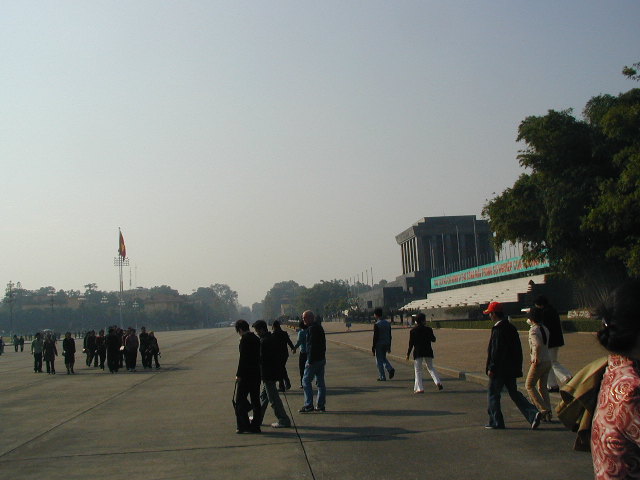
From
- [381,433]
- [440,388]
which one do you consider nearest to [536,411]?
[381,433]

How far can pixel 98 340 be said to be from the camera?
29.4 metres

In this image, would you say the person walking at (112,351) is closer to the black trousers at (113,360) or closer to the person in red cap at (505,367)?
the black trousers at (113,360)

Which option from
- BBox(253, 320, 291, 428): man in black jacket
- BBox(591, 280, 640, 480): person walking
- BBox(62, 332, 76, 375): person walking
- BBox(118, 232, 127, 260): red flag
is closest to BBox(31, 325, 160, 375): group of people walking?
BBox(62, 332, 76, 375): person walking

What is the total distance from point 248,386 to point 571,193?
89.7 feet

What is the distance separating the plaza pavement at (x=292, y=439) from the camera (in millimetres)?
8102

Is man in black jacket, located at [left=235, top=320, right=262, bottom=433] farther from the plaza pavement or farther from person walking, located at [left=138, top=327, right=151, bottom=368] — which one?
person walking, located at [left=138, top=327, right=151, bottom=368]

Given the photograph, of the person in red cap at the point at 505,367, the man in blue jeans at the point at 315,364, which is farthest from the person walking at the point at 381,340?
the person in red cap at the point at 505,367

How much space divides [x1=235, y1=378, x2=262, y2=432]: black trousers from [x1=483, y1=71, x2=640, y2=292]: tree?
Result: 23.0m

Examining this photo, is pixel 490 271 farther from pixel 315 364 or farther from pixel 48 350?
pixel 315 364

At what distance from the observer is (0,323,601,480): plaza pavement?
26.6 ft

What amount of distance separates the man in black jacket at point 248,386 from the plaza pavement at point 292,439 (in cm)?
25

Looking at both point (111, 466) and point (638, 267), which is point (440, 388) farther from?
point (638, 267)

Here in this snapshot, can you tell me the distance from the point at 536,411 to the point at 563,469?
233 cm

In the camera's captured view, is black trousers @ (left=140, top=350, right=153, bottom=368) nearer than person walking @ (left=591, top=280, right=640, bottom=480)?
No
